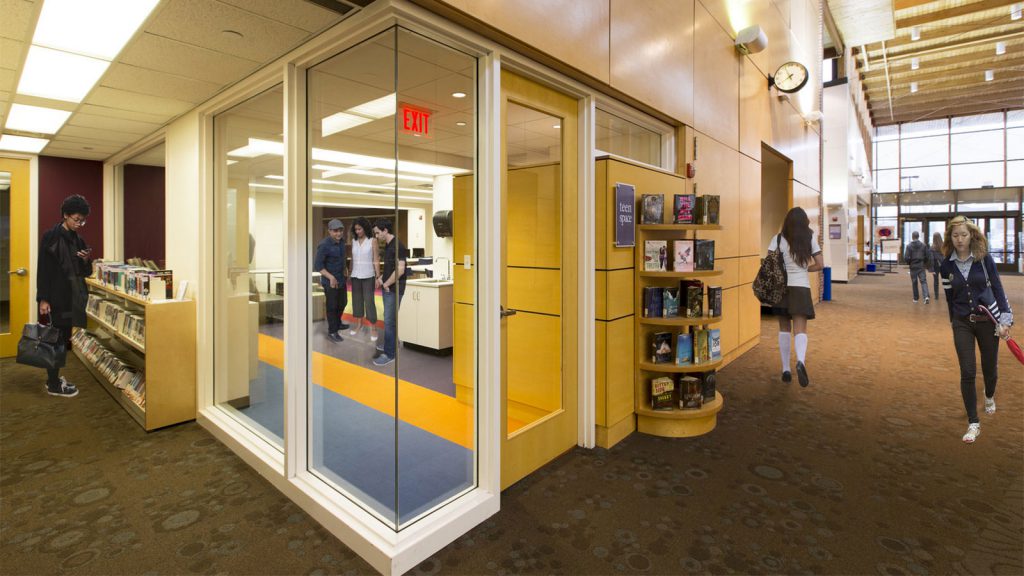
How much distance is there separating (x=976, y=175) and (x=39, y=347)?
101ft

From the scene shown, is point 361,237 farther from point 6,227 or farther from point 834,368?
point 6,227

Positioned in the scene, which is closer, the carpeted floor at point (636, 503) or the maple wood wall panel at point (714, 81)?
the carpeted floor at point (636, 503)

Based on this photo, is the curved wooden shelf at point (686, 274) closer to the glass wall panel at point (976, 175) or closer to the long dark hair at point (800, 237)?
the long dark hair at point (800, 237)

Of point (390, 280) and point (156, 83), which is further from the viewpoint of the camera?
point (156, 83)

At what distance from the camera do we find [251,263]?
355 cm

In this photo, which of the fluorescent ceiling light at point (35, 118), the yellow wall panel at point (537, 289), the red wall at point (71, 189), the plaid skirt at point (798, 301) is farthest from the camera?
the red wall at point (71, 189)

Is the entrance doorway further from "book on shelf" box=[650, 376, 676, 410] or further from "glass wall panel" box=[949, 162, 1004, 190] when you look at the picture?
"glass wall panel" box=[949, 162, 1004, 190]

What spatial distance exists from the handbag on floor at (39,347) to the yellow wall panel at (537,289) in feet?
14.8

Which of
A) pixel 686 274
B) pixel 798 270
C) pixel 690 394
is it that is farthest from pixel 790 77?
pixel 690 394

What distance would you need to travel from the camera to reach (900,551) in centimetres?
229

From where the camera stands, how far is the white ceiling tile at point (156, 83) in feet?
10.3

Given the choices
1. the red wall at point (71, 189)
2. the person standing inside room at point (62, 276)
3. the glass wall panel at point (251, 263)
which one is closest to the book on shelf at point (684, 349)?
the glass wall panel at point (251, 263)

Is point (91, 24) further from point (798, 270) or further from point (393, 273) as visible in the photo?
point (798, 270)

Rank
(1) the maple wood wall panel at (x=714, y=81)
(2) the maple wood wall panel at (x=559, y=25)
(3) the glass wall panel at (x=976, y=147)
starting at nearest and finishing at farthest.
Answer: (2) the maple wood wall panel at (x=559, y=25) < (1) the maple wood wall panel at (x=714, y=81) < (3) the glass wall panel at (x=976, y=147)
